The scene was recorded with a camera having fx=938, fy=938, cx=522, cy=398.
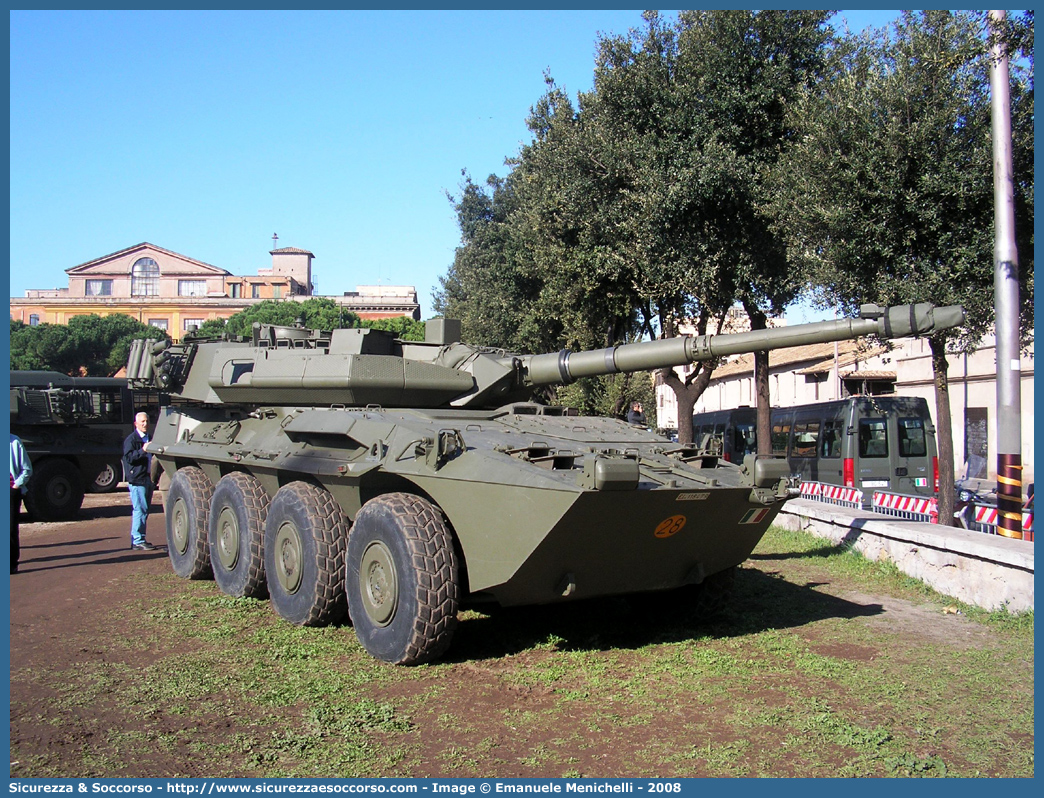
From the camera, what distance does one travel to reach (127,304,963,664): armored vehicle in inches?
240

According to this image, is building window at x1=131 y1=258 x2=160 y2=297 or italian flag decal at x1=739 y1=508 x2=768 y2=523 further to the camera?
building window at x1=131 y1=258 x2=160 y2=297

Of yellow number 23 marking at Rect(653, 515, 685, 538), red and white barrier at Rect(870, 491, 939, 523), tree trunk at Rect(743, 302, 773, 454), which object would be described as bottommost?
red and white barrier at Rect(870, 491, 939, 523)

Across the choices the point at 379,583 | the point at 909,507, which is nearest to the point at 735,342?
the point at 379,583

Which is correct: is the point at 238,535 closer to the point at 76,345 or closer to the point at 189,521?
the point at 189,521

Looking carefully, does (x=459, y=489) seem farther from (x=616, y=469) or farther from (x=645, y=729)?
(x=645, y=729)

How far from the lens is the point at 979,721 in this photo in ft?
17.5

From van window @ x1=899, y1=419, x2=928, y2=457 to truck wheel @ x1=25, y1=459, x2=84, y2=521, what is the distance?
14.1 meters

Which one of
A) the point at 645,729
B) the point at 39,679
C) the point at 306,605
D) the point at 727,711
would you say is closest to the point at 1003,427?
the point at 727,711

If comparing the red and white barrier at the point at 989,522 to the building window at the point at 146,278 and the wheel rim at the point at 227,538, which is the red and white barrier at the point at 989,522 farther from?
the building window at the point at 146,278

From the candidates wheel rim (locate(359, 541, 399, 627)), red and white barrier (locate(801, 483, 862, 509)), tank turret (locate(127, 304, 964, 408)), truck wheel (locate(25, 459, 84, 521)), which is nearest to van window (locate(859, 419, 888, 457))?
red and white barrier (locate(801, 483, 862, 509))

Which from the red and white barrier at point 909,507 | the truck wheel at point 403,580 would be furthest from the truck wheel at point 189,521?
the red and white barrier at point 909,507

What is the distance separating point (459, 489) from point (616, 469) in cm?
117

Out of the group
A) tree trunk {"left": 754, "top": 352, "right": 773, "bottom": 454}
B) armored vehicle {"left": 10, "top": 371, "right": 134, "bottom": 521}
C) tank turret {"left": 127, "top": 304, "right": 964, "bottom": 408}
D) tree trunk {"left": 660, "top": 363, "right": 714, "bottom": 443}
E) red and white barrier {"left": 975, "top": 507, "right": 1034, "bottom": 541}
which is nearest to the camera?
tank turret {"left": 127, "top": 304, "right": 964, "bottom": 408}

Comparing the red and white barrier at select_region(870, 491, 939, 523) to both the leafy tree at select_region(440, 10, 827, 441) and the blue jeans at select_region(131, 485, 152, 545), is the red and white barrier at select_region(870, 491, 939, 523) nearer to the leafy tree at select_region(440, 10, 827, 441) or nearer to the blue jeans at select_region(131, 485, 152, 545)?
the leafy tree at select_region(440, 10, 827, 441)
